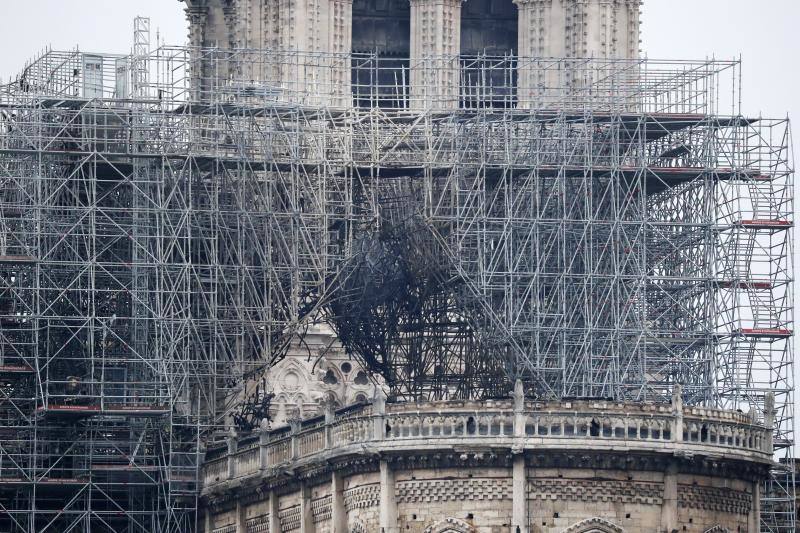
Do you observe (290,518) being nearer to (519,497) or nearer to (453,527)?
(453,527)

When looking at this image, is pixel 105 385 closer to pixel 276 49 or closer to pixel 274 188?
pixel 274 188

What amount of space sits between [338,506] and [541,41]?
43204 mm

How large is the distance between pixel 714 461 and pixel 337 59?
41826 millimetres

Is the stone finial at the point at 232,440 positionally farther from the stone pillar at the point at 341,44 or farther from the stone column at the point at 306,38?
the stone pillar at the point at 341,44

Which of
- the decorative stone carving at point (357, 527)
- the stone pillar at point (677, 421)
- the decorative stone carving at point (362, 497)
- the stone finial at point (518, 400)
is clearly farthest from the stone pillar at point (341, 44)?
the stone pillar at point (677, 421)

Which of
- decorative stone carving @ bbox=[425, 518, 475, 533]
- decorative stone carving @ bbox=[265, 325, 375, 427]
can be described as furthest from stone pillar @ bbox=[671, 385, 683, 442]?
decorative stone carving @ bbox=[265, 325, 375, 427]

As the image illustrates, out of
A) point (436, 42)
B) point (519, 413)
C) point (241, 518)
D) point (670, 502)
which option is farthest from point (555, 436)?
point (436, 42)

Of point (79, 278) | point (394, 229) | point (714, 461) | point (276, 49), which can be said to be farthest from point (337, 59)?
point (714, 461)

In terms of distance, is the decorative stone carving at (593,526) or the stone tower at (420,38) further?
the stone tower at (420,38)

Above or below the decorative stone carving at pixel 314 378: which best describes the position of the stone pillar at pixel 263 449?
below

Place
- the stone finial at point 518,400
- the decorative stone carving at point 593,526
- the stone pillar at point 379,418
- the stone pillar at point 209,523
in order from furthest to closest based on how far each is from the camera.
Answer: the stone pillar at point 209,523 → the stone pillar at point 379,418 → the stone finial at point 518,400 → the decorative stone carving at point 593,526

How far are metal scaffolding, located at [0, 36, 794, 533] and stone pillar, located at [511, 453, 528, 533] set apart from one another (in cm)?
1934

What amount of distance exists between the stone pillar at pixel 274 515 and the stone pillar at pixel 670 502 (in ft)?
47.5

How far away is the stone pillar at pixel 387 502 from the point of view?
9106 centimetres
